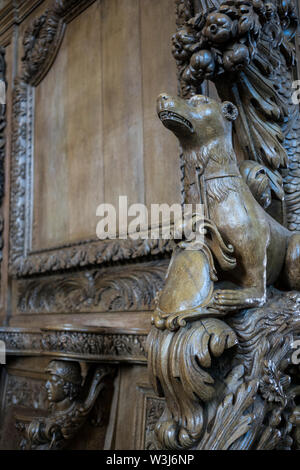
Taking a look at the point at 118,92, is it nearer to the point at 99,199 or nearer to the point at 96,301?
the point at 99,199

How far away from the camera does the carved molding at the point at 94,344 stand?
1.20m

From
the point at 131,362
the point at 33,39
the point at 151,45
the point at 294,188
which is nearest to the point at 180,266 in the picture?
the point at 294,188

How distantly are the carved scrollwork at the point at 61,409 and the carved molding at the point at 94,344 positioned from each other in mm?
62

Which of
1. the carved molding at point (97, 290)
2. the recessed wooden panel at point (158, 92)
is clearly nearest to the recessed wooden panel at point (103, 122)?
the recessed wooden panel at point (158, 92)

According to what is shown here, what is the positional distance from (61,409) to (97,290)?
41 cm

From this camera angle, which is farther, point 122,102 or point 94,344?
point 122,102

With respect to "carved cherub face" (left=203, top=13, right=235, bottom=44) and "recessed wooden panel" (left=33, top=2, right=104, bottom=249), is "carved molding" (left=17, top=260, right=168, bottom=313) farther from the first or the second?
"carved cherub face" (left=203, top=13, right=235, bottom=44)

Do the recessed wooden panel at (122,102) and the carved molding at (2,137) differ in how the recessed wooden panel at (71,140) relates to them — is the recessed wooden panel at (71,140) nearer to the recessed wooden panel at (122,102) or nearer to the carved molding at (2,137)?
the recessed wooden panel at (122,102)

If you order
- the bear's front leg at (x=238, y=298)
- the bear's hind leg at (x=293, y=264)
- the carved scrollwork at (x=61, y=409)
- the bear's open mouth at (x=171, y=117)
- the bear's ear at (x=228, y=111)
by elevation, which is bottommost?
the carved scrollwork at (x=61, y=409)

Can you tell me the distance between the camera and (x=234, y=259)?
0.74 meters

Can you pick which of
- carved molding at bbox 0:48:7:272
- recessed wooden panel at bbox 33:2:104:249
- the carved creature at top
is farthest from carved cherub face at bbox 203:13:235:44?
carved molding at bbox 0:48:7:272

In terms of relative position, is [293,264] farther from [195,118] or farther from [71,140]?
[71,140]

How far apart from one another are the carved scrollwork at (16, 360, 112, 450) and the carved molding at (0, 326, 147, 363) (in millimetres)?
62

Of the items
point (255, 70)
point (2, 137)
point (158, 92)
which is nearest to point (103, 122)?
point (158, 92)
